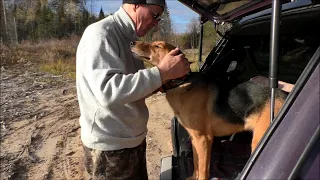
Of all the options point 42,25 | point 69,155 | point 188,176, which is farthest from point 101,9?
point 188,176

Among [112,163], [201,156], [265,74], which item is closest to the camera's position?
[112,163]

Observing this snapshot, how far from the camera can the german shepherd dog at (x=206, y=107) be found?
9.63 feet

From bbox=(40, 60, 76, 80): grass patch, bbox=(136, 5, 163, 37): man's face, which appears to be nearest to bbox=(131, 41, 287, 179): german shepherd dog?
bbox=(136, 5, 163, 37): man's face

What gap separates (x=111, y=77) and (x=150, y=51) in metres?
1.05

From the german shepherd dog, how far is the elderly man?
0.57 metres

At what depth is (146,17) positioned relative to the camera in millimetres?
2316

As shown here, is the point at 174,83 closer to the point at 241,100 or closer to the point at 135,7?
the point at 241,100

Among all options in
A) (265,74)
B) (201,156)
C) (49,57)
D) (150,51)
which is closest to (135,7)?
(150,51)

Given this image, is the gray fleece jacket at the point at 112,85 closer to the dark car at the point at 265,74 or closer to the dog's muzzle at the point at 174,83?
the dog's muzzle at the point at 174,83

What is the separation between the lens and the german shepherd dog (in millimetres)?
2936

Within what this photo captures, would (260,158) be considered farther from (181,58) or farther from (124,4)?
(124,4)

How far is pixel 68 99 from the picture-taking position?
1067 centimetres

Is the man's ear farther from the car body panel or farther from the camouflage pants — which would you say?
the car body panel

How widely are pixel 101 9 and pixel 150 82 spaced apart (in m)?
42.2
